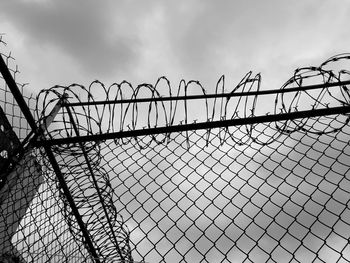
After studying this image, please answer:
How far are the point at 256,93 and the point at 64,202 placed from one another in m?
1.89

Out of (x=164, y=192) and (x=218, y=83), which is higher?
(x=218, y=83)

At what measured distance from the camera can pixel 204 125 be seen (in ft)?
9.27

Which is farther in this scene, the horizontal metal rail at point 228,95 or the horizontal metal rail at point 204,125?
the horizontal metal rail at point 228,95

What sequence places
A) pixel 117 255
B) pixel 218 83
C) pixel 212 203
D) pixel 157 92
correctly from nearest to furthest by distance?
1. pixel 212 203
2. pixel 218 83
3. pixel 157 92
4. pixel 117 255

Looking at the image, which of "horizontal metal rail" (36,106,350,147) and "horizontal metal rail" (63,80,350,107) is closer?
"horizontal metal rail" (36,106,350,147)

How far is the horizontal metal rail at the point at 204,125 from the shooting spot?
2.73m

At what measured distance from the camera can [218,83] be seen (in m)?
2.95

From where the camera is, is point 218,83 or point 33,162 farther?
point 33,162

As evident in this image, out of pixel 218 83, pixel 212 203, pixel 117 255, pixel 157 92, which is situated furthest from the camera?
pixel 117 255

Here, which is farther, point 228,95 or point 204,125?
point 228,95

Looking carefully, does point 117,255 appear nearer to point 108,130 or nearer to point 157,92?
point 108,130

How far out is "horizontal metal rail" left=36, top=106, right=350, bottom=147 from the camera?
8.95 feet

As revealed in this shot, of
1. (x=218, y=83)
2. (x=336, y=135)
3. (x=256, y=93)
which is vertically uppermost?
(x=218, y=83)

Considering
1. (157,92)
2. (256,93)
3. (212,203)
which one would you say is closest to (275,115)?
(256,93)
